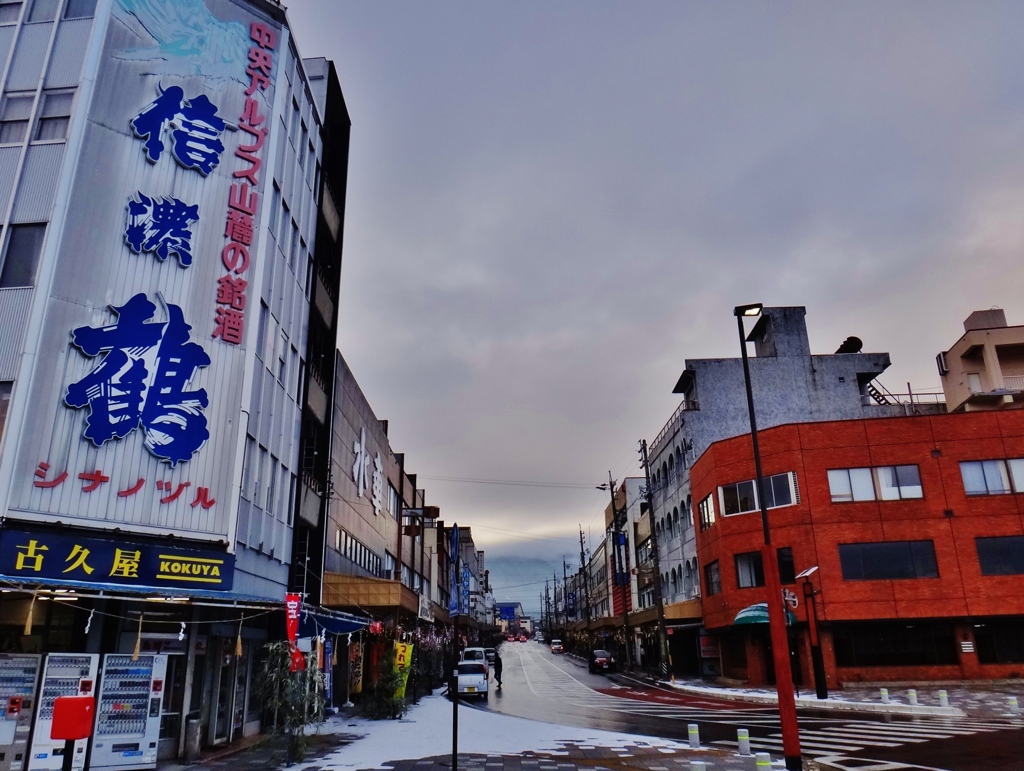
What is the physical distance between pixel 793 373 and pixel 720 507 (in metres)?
14.2

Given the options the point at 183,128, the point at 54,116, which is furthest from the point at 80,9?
the point at 183,128

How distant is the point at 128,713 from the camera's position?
49.2ft

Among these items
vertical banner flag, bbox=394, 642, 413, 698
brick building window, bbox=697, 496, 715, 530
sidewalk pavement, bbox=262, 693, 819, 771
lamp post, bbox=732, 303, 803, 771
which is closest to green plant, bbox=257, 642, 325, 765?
sidewalk pavement, bbox=262, 693, 819, 771

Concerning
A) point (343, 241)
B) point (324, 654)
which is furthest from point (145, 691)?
point (343, 241)

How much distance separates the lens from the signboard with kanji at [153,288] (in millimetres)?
15727

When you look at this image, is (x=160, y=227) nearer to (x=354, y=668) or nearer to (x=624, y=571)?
(x=354, y=668)

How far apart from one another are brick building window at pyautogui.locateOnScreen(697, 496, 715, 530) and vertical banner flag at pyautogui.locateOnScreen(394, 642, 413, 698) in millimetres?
20821

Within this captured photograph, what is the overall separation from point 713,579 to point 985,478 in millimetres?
16219

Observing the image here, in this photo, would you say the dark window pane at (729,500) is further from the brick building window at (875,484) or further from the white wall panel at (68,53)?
the white wall panel at (68,53)

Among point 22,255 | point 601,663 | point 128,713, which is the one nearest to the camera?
point 128,713

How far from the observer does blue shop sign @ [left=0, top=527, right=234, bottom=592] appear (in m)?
13.8

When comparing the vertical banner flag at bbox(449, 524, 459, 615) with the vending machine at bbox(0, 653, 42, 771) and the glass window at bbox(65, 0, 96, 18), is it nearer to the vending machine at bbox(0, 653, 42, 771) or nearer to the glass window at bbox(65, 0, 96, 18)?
the vending machine at bbox(0, 653, 42, 771)

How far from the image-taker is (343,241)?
32250mm

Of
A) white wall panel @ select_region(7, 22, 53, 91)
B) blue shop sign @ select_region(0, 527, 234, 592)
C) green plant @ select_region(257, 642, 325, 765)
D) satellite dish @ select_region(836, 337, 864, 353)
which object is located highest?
satellite dish @ select_region(836, 337, 864, 353)
